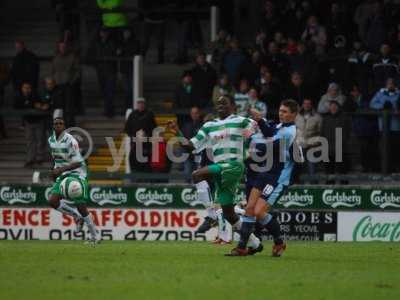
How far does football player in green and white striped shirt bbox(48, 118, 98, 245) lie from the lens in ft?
63.7

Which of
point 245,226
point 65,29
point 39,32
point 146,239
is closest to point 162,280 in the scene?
point 245,226

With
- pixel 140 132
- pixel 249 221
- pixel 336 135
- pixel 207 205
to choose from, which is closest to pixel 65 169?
pixel 207 205

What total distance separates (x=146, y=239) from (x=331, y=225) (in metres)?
3.50

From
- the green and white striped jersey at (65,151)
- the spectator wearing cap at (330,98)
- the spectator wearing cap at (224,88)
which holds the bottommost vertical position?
the green and white striped jersey at (65,151)

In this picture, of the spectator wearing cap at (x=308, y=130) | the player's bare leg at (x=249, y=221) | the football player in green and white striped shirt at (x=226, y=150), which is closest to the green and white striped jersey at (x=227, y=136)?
the football player in green and white striped shirt at (x=226, y=150)

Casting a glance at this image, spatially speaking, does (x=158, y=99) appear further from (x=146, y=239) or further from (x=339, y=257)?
(x=339, y=257)

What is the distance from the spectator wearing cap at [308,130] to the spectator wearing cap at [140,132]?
3.04 metres

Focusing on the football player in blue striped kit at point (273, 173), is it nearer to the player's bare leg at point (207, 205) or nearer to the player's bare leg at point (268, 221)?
the player's bare leg at point (268, 221)

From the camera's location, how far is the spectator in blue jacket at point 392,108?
22.8m

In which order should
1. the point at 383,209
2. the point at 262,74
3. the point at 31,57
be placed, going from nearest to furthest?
the point at 383,209, the point at 262,74, the point at 31,57

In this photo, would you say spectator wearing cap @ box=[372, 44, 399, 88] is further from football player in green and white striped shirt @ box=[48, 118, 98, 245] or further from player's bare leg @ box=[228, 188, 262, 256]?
player's bare leg @ box=[228, 188, 262, 256]

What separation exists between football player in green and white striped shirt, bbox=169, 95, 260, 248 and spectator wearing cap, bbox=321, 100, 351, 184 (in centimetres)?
713

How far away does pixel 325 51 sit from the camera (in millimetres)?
25203

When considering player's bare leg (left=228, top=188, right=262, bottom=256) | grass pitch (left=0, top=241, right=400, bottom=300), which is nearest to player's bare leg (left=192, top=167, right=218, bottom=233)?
grass pitch (left=0, top=241, right=400, bottom=300)
